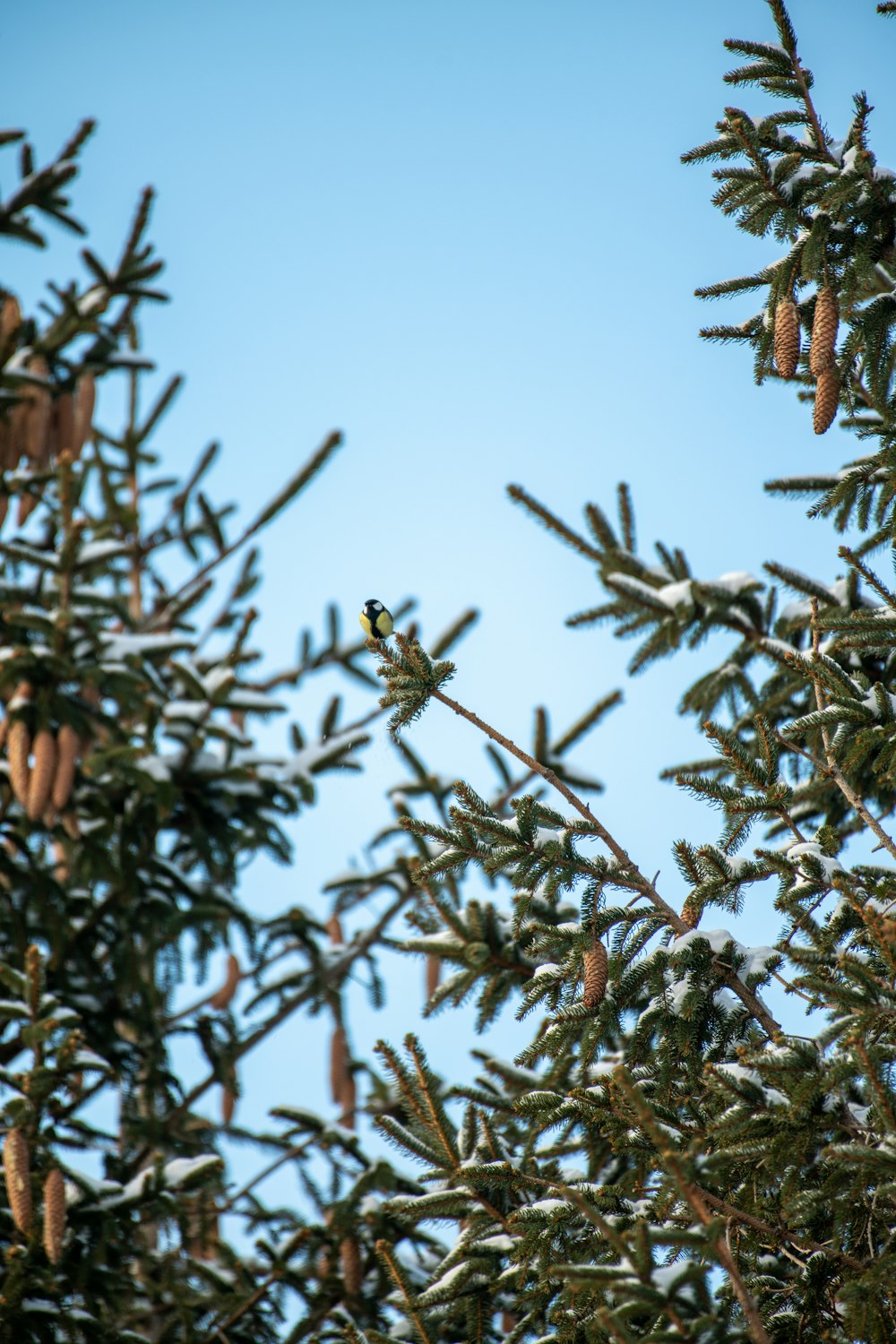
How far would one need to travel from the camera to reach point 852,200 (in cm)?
407

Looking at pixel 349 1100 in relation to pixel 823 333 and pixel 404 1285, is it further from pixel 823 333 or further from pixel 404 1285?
pixel 823 333

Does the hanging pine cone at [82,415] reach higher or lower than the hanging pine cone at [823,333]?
higher

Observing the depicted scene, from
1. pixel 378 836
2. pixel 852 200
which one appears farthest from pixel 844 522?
pixel 378 836

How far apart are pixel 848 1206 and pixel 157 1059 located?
4.79 metres

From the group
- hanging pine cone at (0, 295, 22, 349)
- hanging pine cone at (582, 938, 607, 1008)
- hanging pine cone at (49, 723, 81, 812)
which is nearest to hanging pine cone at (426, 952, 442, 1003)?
hanging pine cone at (49, 723, 81, 812)

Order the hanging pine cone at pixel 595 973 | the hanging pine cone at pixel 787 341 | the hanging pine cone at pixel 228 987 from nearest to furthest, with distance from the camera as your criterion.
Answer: the hanging pine cone at pixel 595 973
the hanging pine cone at pixel 787 341
the hanging pine cone at pixel 228 987

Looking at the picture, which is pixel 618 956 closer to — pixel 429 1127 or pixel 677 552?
pixel 429 1127

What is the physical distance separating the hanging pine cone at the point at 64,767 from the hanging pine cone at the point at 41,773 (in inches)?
1.5

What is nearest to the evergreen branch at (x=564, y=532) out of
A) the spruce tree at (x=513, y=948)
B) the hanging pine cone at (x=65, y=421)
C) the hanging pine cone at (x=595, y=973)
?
the spruce tree at (x=513, y=948)

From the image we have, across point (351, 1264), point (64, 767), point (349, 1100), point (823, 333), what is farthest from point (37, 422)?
point (823, 333)

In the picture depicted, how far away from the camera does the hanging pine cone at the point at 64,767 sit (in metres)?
6.50

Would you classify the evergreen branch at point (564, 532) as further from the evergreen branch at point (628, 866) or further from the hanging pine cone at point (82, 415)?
the hanging pine cone at point (82, 415)

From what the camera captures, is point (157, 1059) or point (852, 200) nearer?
point (852, 200)

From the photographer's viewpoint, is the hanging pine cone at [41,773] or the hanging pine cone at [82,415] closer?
the hanging pine cone at [41,773]
